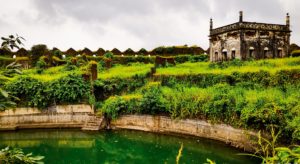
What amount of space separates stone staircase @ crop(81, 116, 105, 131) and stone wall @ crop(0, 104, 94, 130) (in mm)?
740

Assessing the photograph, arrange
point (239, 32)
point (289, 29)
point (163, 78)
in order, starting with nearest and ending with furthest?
point (163, 78)
point (239, 32)
point (289, 29)

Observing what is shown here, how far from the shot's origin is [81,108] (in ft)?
75.6

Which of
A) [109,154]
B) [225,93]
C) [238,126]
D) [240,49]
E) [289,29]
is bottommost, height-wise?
[109,154]

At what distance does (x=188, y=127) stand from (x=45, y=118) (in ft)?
34.0

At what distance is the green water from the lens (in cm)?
1503

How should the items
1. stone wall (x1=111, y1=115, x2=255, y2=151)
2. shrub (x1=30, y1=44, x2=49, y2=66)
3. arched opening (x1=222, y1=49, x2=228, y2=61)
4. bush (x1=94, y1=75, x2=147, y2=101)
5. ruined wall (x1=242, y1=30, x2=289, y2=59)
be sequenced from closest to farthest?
stone wall (x1=111, y1=115, x2=255, y2=151), bush (x1=94, y1=75, x2=147, y2=101), ruined wall (x1=242, y1=30, x2=289, y2=59), arched opening (x1=222, y1=49, x2=228, y2=61), shrub (x1=30, y1=44, x2=49, y2=66)

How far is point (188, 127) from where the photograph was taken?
18625 millimetres

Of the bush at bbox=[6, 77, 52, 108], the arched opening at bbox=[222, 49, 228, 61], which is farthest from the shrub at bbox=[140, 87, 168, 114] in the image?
the arched opening at bbox=[222, 49, 228, 61]

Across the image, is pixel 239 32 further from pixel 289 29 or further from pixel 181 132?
pixel 181 132

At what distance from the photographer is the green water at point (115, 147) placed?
15.0m

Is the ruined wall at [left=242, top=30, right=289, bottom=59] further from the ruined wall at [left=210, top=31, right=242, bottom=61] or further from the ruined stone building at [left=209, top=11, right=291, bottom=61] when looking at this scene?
the ruined wall at [left=210, top=31, right=242, bottom=61]

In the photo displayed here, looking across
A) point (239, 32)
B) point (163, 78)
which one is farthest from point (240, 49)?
point (163, 78)

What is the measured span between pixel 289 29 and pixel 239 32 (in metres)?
5.71

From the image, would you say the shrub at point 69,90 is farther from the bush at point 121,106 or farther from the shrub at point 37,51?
the shrub at point 37,51
